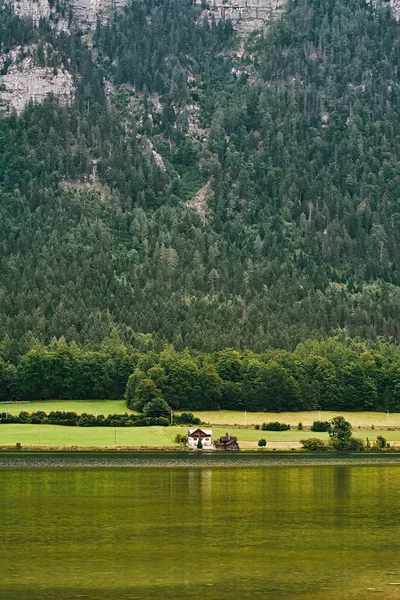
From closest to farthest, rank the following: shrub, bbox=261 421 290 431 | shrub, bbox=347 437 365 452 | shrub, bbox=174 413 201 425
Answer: shrub, bbox=347 437 365 452 → shrub, bbox=261 421 290 431 → shrub, bbox=174 413 201 425

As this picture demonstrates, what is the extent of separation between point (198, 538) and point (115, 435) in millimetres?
98799

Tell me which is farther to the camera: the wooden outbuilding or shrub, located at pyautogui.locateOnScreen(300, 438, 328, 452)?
shrub, located at pyautogui.locateOnScreen(300, 438, 328, 452)

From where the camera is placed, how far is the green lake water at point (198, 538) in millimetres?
63625

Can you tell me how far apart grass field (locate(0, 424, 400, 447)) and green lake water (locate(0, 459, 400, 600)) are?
49.7 meters

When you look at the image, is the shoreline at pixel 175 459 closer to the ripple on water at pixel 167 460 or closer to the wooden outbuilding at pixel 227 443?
the ripple on water at pixel 167 460

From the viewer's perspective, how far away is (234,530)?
81625 mm

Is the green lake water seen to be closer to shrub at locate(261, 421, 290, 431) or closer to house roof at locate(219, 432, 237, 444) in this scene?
house roof at locate(219, 432, 237, 444)

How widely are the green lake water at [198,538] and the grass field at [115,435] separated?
1955 inches

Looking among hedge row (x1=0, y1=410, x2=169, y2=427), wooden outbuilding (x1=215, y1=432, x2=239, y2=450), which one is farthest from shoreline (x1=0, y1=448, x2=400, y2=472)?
hedge row (x1=0, y1=410, x2=169, y2=427)

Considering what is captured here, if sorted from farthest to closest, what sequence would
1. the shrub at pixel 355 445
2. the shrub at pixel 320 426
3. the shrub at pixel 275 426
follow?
the shrub at pixel 320 426 < the shrub at pixel 275 426 < the shrub at pixel 355 445

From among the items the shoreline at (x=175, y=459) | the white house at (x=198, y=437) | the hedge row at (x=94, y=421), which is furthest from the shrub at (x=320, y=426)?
the white house at (x=198, y=437)

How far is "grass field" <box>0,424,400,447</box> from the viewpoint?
169413 millimetres

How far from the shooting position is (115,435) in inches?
6939

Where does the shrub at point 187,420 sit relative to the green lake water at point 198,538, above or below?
below
